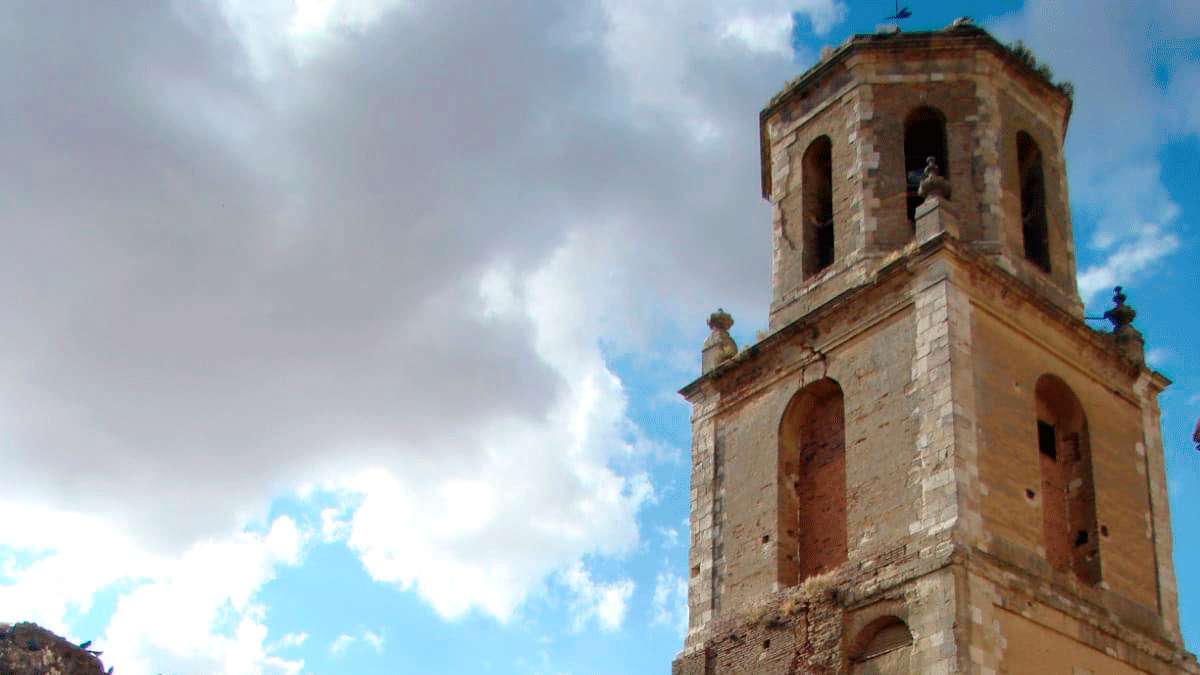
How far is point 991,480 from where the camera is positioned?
58.9 ft

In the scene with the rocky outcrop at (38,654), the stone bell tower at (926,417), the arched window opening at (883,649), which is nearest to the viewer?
the rocky outcrop at (38,654)

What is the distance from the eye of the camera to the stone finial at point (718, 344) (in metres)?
21.9

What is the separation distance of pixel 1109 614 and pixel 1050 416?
2950 millimetres

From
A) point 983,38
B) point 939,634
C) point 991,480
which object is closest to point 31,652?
point 939,634

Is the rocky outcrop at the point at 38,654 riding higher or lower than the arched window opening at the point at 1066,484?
lower

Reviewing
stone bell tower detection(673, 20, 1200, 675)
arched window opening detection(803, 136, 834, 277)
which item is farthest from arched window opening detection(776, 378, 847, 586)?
arched window opening detection(803, 136, 834, 277)

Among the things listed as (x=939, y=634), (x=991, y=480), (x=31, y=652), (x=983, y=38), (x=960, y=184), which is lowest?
(x=31, y=652)

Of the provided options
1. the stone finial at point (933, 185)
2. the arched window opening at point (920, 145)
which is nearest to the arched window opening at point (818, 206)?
the arched window opening at point (920, 145)

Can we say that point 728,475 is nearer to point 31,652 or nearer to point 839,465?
point 839,465

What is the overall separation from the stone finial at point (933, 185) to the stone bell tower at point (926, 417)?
0.05 m

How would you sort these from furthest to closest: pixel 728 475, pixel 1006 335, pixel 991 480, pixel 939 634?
pixel 728 475 < pixel 1006 335 < pixel 991 480 < pixel 939 634

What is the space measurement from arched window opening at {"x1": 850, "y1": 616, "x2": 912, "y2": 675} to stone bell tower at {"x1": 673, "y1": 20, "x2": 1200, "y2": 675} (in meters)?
0.03

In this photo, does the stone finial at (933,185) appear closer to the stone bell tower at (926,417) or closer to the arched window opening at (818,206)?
the stone bell tower at (926,417)

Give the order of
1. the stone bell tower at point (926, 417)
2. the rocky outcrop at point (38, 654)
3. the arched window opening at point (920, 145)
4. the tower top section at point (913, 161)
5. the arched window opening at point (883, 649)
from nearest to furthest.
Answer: the rocky outcrop at point (38, 654), the arched window opening at point (883, 649), the stone bell tower at point (926, 417), the tower top section at point (913, 161), the arched window opening at point (920, 145)
